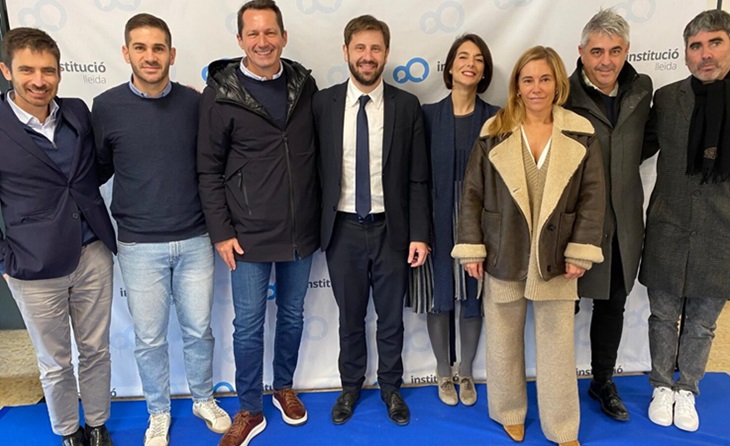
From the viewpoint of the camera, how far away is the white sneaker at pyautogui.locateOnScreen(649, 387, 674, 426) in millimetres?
2322

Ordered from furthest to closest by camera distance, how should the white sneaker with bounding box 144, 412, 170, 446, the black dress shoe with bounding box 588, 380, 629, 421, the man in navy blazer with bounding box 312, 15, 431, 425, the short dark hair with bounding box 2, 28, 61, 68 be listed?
1. the black dress shoe with bounding box 588, 380, 629, 421
2. the white sneaker with bounding box 144, 412, 170, 446
3. the man in navy blazer with bounding box 312, 15, 431, 425
4. the short dark hair with bounding box 2, 28, 61, 68

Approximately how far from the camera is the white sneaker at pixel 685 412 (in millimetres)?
2279

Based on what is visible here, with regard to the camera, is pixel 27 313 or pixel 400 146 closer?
pixel 27 313

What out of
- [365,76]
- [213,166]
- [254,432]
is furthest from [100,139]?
[254,432]

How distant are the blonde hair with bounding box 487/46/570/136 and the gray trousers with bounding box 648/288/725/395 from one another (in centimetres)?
104

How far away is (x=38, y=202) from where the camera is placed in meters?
1.88

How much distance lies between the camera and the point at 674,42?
2514mm

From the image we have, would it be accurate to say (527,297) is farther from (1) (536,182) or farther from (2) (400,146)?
(2) (400,146)

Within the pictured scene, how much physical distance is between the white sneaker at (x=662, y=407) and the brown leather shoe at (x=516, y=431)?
2.07 feet

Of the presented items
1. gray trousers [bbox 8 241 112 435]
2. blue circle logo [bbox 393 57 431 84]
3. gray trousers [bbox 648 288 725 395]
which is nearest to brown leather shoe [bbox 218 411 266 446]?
gray trousers [bbox 8 241 112 435]

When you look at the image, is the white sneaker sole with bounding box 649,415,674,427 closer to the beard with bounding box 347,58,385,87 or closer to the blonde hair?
the blonde hair

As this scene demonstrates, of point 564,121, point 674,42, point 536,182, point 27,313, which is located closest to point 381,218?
point 536,182

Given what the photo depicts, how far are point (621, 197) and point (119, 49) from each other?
7.71ft

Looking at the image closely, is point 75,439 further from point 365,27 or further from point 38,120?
point 365,27
